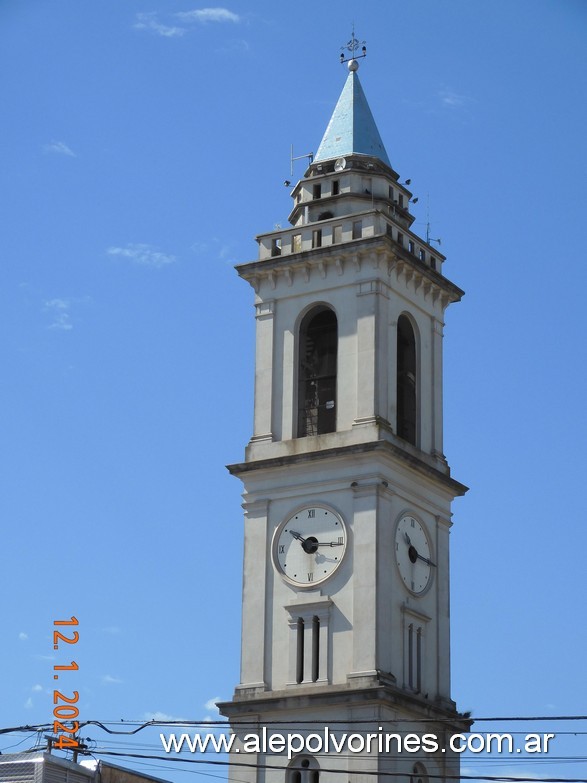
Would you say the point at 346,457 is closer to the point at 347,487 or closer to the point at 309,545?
the point at 347,487

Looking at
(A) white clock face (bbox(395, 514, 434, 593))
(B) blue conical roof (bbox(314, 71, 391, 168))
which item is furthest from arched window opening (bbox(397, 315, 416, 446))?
(B) blue conical roof (bbox(314, 71, 391, 168))

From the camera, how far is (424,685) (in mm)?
75562

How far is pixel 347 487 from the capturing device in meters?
75.8

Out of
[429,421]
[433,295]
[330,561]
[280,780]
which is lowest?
[280,780]

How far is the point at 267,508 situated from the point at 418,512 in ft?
17.6

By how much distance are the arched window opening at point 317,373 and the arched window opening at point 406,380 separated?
2523 mm

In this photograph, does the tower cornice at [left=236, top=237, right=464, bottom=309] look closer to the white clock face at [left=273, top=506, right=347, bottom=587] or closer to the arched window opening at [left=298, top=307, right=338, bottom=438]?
the arched window opening at [left=298, top=307, right=338, bottom=438]

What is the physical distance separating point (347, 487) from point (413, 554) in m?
3.48

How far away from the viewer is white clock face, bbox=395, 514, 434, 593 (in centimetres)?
7581

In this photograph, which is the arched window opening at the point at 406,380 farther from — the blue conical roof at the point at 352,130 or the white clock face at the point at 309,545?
the blue conical roof at the point at 352,130

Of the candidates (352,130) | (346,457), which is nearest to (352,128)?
(352,130)

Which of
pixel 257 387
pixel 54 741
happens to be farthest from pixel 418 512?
pixel 54 741

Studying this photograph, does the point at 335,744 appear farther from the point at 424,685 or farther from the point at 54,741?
the point at 54,741

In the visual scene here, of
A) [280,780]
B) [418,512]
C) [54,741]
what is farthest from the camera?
[418,512]
